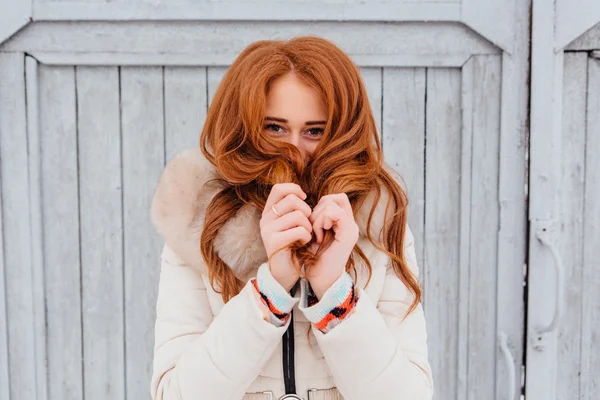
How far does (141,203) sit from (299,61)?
97 cm

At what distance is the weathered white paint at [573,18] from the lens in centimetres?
194

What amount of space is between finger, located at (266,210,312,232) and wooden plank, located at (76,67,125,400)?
3.59 ft

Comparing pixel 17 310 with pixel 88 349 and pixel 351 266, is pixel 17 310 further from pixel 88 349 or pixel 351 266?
pixel 351 266

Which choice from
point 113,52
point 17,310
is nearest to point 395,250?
point 113,52

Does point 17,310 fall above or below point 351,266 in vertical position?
below

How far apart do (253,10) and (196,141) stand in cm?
43

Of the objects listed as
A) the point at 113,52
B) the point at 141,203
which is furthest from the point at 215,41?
the point at 141,203

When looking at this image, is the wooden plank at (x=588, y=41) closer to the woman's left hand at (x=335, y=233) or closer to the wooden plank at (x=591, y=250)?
the wooden plank at (x=591, y=250)

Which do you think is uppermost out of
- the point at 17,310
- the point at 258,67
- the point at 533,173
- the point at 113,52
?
the point at 113,52

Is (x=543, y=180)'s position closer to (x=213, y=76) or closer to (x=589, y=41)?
(x=589, y=41)

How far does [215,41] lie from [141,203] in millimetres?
542

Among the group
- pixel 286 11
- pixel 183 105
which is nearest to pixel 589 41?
pixel 286 11

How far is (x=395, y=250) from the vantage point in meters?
1.25

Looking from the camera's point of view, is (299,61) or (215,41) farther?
(215,41)
